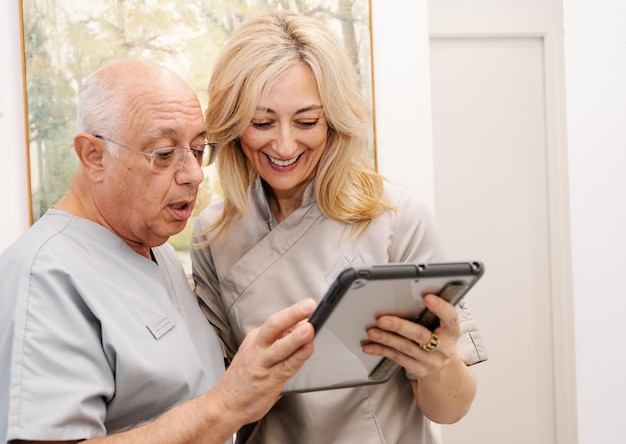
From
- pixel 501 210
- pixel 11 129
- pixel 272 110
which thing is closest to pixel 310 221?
pixel 272 110

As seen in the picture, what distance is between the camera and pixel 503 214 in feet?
13.3

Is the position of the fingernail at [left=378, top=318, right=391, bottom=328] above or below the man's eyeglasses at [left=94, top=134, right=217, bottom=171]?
below

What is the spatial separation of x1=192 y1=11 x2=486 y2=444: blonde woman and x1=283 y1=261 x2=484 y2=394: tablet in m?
0.20

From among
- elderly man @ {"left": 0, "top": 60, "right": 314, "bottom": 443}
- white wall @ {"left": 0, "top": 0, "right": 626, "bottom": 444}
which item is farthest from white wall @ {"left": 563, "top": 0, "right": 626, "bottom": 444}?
elderly man @ {"left": 0, "top": 60, "right": 314, "bottom": 443}

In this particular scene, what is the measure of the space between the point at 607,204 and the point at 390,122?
3.75 ft

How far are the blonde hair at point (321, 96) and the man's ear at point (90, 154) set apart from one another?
293 mm

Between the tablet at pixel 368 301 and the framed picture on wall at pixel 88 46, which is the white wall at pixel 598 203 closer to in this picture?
the framed picture on wall at pixel 88 46

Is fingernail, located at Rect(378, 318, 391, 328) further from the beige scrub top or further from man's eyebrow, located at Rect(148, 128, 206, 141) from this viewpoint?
man's eyebrow, located at Rect(148, 128, 206, 141)

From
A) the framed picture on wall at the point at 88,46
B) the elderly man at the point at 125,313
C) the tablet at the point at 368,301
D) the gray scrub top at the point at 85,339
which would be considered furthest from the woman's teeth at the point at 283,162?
the framed picture on wall at the point at 88,46

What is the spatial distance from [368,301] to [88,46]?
2.42 metres

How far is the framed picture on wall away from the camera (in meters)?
3.07

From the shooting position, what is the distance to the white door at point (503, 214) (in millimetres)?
4012

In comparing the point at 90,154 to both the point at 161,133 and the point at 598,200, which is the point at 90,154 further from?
the point at 598,200

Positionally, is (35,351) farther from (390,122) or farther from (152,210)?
(390,122)
